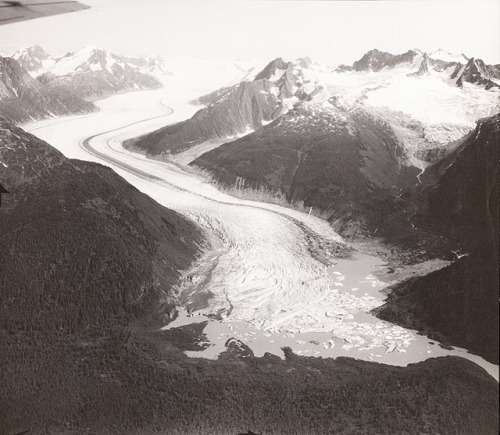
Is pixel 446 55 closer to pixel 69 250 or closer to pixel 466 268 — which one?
pixel 466 268

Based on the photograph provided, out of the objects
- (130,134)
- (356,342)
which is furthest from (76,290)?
(130,134)

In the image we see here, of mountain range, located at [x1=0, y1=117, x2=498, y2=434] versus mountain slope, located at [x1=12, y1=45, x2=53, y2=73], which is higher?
mountain slope, located at [x1=12, y1=45, x2=53, y2=73]

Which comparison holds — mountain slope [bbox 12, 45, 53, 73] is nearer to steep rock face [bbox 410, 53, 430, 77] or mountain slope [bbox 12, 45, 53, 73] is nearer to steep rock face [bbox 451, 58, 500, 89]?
steep rock face [bbox 451, 58, 500, 89]

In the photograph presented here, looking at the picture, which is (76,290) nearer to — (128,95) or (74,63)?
(74,63)

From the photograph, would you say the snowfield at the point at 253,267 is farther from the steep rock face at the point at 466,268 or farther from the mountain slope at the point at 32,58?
the mountain slope at the point at 32,58

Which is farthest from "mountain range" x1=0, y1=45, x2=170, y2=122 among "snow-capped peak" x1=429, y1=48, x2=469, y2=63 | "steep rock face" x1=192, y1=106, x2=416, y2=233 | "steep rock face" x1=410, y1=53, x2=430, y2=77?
"steep rock face" x1=410, y1=53, x2=430, y2=77
